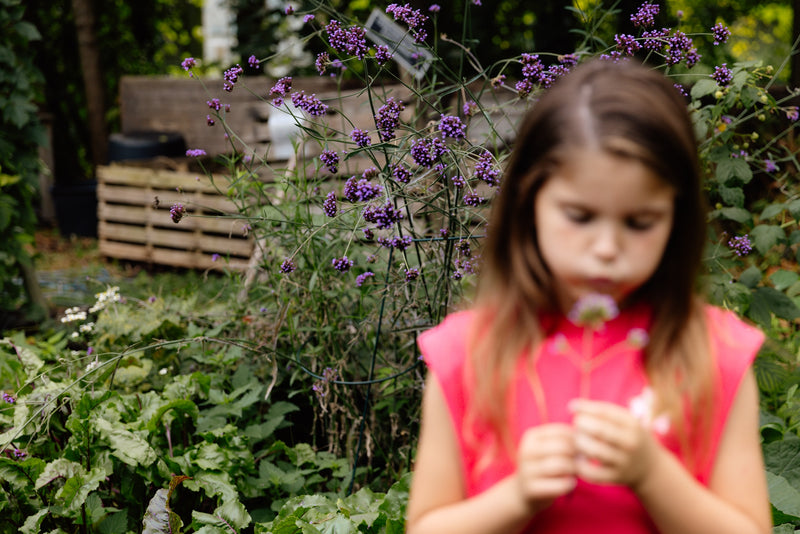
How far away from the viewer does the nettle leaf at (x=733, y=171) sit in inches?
96.2

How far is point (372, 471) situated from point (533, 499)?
1.61 metres

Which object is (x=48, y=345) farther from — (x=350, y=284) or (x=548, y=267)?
(x=548, y=267)

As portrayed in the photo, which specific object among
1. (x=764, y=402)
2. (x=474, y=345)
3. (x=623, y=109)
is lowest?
(x=764, y=402)

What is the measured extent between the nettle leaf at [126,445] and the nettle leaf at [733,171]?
1.84 metres

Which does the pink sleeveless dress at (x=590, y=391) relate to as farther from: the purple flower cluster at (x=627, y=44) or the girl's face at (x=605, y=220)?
the purple flower cluster at (x=627, y=44)

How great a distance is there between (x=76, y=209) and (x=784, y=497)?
7.58m

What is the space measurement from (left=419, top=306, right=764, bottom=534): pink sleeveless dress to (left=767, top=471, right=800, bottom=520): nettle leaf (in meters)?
0.98

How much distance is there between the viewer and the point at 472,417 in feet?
3.49

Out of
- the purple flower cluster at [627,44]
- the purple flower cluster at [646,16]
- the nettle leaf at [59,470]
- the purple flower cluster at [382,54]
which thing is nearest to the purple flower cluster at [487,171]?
the purple flower cluster at [382,54]

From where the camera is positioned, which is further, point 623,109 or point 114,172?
point 114,172

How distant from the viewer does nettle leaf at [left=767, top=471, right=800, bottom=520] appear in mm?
1835

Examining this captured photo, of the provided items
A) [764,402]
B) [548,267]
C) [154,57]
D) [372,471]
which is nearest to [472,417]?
[548,267]

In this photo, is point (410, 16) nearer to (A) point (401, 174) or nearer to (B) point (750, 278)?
(A) point (401, 174)

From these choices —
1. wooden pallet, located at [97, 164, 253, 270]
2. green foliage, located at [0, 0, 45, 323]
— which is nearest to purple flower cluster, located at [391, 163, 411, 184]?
green foliage, located at [0, 0, 45, 323]
